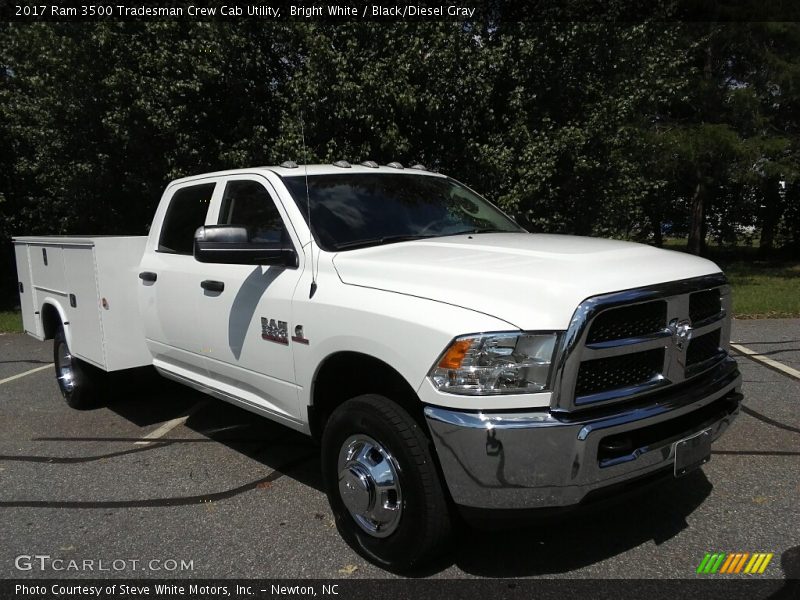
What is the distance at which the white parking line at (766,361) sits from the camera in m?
6.48

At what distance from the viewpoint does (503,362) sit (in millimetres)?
2600

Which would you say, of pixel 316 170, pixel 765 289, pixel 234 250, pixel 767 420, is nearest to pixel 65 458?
pixel 234 250

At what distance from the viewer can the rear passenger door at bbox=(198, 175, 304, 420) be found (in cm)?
359

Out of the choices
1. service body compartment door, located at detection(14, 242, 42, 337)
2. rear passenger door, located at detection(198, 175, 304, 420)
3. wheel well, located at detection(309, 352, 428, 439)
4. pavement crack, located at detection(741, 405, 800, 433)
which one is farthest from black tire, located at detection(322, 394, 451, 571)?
service body compartment door, located at detection(14, 242, 42, 337)

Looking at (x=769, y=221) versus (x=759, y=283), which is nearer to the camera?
(x=759, y=283)

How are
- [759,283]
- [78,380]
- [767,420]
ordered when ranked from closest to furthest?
[767,420] < [78,380] < [759,283]

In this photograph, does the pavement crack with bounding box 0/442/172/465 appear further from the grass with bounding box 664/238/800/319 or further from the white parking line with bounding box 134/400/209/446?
the grass with bounding box 664/238/800/319

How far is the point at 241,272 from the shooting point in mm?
3943

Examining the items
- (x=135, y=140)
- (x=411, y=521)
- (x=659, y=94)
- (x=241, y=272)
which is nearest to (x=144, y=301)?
(x=241, y=272)

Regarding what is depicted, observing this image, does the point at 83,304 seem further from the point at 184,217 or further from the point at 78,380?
the point at 184,217

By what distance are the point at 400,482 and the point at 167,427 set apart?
3.21 meters

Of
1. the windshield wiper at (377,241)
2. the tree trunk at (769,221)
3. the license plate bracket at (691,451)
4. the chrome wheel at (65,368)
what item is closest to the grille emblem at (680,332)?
the license plate bracket at (691,451)

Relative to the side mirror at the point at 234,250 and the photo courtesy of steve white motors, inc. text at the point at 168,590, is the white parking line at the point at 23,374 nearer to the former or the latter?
the photo courtesy of steve white motors, inc. text at the point at 168,590

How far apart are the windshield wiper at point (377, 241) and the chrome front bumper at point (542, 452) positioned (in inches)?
48.3
